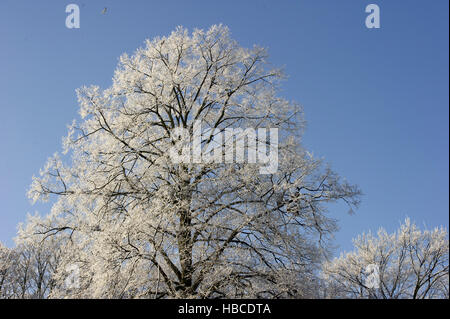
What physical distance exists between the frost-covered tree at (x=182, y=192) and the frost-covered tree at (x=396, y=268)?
13.7m

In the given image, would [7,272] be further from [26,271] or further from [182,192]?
[182,192]

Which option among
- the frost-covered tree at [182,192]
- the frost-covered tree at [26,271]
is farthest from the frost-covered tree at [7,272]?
the frost-covered tree at [182,192]

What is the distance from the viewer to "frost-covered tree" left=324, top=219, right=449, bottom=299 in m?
24.4

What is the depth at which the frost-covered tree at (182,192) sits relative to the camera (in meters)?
10.9

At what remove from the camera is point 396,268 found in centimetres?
2545

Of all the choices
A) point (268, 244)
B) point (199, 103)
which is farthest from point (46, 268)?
point (268, 244)

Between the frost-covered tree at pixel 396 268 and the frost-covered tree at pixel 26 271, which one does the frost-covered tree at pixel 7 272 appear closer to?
the frost-covered tree at pixel 26 271

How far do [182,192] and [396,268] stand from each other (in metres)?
19.0

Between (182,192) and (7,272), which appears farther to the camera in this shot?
(7,272)

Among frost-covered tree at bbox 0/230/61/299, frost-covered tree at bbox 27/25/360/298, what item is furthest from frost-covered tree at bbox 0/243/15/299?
frost-covered tree at bbox 27/25/360/298

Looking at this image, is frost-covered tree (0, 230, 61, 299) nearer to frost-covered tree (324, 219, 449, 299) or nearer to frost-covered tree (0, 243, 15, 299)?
frost-covered tree (0, 243, 15, 299)

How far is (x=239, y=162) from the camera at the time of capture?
37.3ft

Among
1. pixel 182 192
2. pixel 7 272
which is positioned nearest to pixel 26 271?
pixel 7 272
